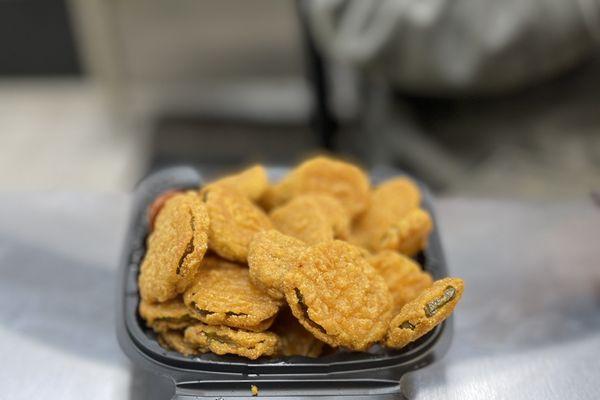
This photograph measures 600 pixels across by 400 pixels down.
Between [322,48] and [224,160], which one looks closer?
[322,48]

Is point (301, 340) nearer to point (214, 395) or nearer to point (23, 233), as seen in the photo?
point (214, 395)

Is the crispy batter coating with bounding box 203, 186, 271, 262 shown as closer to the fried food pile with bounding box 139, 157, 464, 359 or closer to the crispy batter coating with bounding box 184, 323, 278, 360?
the fried food pile with bounding box 139, 157, 464, 359

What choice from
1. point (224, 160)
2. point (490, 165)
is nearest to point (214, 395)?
point (490, 165)

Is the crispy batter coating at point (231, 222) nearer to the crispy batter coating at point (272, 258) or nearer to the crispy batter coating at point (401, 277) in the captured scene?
the crispy batter coating at point (272, 258)

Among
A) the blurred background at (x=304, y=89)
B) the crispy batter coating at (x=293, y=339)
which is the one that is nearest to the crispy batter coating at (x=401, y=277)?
the crispy batter coating at (x=293, y=339)

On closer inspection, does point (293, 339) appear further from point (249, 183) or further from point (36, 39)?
point (36, 39)

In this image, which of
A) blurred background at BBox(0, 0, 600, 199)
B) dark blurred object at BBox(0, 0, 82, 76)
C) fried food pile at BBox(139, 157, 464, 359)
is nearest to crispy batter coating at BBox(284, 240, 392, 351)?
fried food pile at BBox(139, 157, 464, 359)
